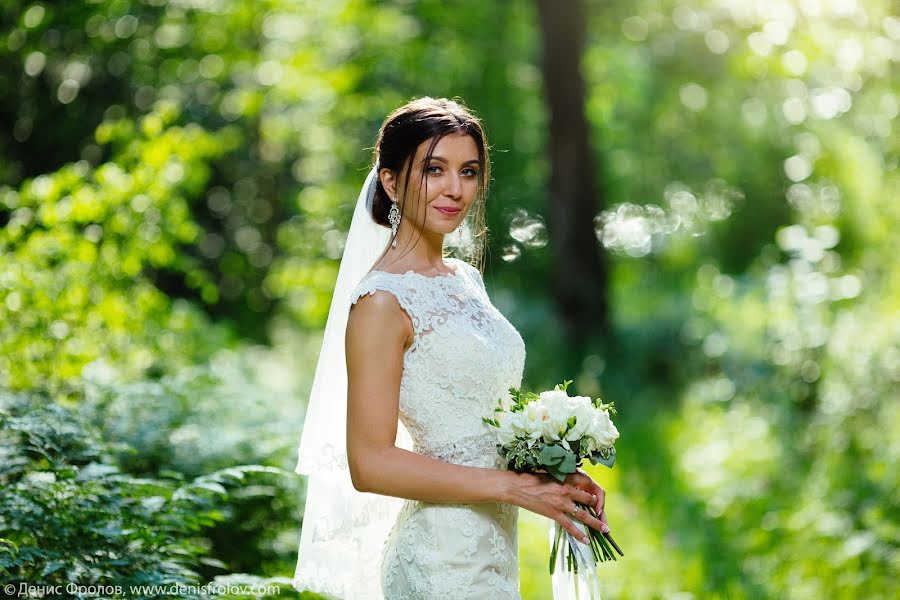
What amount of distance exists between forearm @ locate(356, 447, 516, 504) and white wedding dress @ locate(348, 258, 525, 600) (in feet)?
0.58

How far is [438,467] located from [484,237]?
4.11 feet

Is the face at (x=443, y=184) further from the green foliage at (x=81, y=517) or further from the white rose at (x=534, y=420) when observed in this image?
the green foliage at (x=81, y=517)

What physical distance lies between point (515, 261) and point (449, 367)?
37.0ft

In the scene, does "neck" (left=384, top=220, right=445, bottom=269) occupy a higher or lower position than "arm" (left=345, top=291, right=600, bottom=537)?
higher

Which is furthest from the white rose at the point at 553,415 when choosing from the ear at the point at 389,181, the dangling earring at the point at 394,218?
the ear at the point at 389,181

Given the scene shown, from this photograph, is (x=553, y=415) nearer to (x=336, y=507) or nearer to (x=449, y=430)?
(x=449, y=430)

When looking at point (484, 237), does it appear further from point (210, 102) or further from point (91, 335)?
point (210, 102)

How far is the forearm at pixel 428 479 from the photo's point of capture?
288 cm

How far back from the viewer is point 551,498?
2938 mm

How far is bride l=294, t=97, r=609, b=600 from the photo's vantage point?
2908 millimetres

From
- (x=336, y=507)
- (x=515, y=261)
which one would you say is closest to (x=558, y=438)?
(x=336, y=507)

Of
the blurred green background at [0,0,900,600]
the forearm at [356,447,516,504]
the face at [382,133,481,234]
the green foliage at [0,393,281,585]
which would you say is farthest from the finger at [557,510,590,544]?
the blurred green background at [0,0,900,600]

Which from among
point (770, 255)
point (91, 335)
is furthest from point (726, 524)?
point (770, 255)

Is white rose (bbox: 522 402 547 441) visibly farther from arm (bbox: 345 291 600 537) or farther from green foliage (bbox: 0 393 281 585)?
green foliage (bbox: 0 393 281 585)
